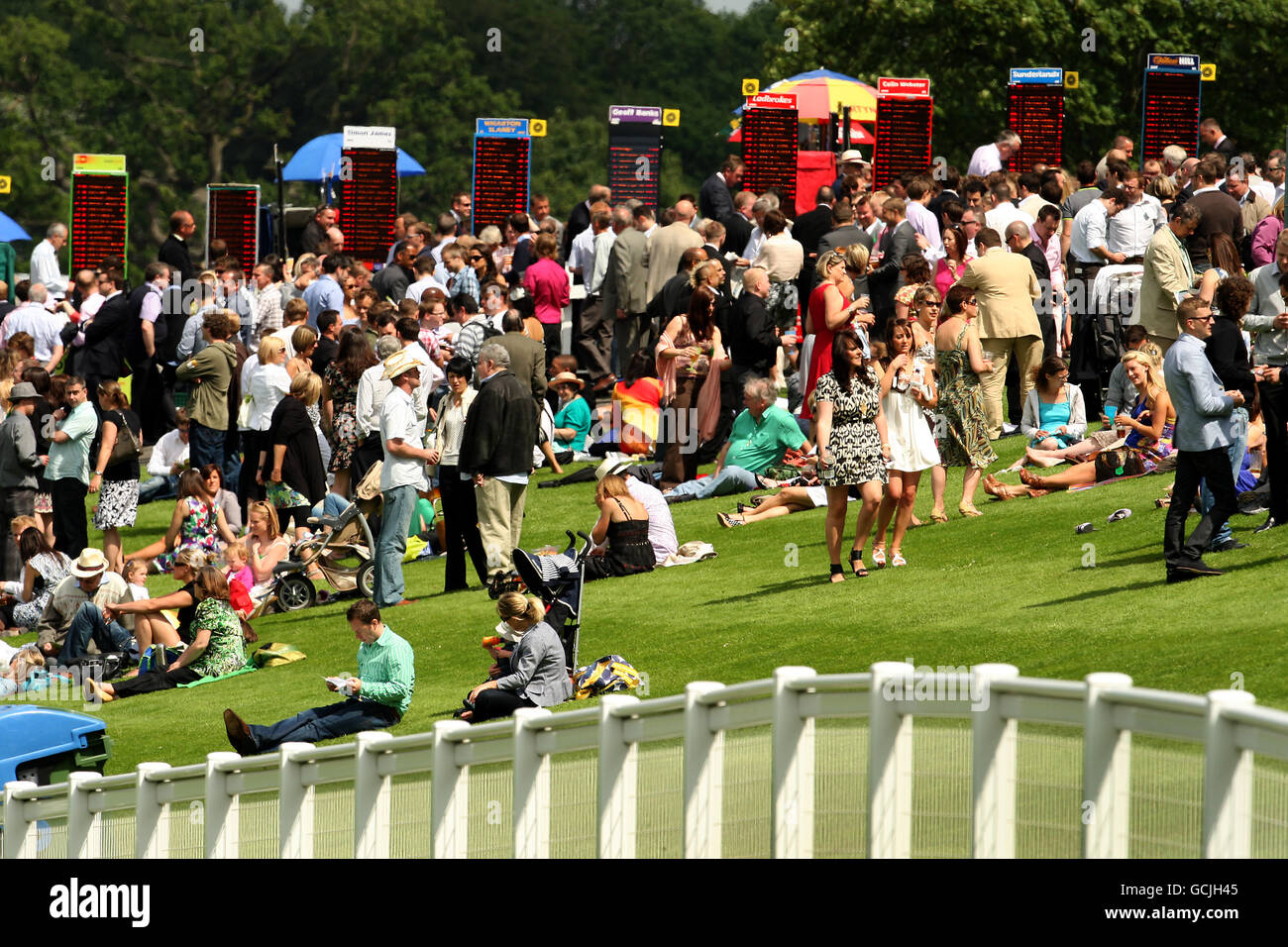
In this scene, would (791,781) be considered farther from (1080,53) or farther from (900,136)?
(1080,53)

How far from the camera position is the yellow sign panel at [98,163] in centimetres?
2708

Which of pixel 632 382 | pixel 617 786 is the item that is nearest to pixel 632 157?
pixel 632 382

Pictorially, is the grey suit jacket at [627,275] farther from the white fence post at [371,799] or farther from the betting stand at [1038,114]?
the white fence post at [371,799]

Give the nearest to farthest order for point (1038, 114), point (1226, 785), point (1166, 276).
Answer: point (1226, 785)
point (1166, 276)
point (1038, 114)

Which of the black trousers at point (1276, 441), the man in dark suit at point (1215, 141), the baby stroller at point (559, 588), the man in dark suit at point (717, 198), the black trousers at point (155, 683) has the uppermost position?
the man in dark suit at point (1215, 141)

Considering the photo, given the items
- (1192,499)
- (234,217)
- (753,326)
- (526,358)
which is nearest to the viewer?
(1192,499)

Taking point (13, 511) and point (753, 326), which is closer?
point (753, 326)

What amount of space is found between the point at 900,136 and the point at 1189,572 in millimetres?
14287

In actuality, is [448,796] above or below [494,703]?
above

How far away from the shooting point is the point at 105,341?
79.3ft

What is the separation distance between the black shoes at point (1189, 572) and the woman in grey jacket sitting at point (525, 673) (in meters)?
3.81

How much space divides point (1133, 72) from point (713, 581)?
107 feet

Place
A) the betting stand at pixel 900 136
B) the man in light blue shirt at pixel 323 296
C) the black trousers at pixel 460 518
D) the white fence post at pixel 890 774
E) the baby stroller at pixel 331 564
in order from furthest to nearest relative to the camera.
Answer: the betting stand at pixel 900 136
the man in light blue shirt at pixel 323 296
the baby stroller at pixel 331 564
the black trousers at pixel 460 518
the white fence post at pixel 890 774

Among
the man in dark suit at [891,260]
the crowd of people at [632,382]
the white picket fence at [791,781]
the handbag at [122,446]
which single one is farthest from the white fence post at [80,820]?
the man in dark suit at [891,260]
